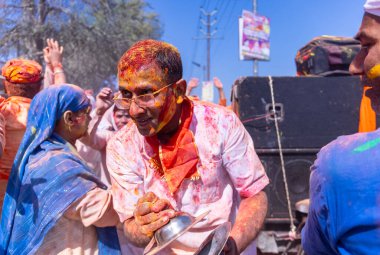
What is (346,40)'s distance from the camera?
5.86 metres

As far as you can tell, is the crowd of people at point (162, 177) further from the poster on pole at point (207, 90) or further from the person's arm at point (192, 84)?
the poster on pole at point (207, 90)

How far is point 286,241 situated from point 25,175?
3206 millimetres

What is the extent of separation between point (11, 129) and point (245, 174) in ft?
6.78

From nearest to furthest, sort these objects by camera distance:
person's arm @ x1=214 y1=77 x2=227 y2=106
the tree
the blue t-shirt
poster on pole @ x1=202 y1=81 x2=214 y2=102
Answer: the blue t-shirt < person's arm @ x1=214 y1=77 x2=227 y2=106 < the tree < poster on pole @ x1=202 y1=81 x2=214 y2=102

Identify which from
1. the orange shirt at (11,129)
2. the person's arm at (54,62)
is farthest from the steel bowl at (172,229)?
the person's arm at (54,62)

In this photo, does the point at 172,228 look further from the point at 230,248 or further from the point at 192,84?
the point at 192,84

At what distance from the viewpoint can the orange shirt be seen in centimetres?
346

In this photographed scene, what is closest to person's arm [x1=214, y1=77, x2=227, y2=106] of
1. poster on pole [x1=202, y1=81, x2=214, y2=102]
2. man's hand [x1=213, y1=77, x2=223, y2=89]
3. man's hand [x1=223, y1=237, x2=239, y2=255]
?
man's hand [x1=213, y1=77, x2=223, y2=89]

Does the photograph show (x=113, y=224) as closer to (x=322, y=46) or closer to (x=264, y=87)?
(x=264, y=87)

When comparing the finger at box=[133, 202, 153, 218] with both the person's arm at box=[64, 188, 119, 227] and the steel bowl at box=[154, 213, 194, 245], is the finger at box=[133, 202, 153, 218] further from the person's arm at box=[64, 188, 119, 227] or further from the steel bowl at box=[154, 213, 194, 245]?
the person's arm at box=[64, 188, 119, 227]

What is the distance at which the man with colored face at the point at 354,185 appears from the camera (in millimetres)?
1095

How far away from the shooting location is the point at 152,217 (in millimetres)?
1799

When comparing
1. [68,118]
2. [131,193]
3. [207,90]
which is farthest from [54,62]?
[207,90]

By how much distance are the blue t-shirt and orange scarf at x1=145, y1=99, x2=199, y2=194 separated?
0.97 metres
